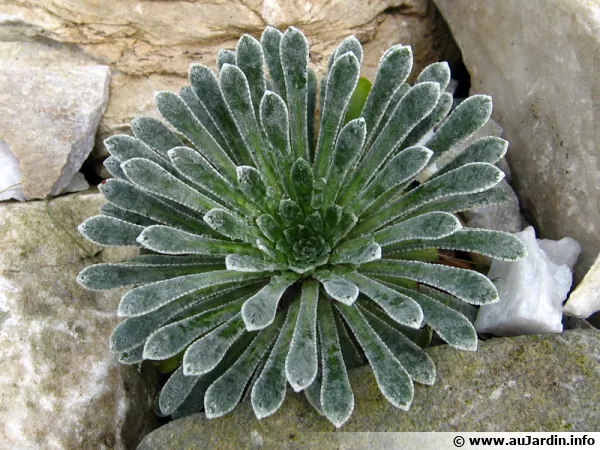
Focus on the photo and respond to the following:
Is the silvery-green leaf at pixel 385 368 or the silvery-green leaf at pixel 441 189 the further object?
the silvery-green leaf at pixel 441 189

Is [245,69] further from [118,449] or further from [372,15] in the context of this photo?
[118,449]

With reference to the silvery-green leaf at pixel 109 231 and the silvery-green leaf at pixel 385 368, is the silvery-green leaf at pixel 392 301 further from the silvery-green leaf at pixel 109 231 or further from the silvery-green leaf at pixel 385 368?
the silvery-green leaf at pixel 109 231

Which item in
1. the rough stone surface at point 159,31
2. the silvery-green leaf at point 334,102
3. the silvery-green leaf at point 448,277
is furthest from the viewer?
the rough stone surface at point 159,31

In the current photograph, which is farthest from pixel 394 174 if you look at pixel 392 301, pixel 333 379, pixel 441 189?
pixel 333 379

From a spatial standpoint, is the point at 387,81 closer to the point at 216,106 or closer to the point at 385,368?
the point at 216,106

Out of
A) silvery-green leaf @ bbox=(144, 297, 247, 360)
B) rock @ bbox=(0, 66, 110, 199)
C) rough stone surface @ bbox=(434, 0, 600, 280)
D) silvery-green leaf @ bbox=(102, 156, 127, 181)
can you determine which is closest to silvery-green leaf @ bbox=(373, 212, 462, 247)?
silvery-green leaf @ bbox=(144, 297, 247, 360)

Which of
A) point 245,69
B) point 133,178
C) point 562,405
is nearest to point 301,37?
point 245,69

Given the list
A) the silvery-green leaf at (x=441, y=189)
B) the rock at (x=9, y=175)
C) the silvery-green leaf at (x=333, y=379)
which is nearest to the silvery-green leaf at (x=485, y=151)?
the silvery-green leaf at (x=441, y=189)
